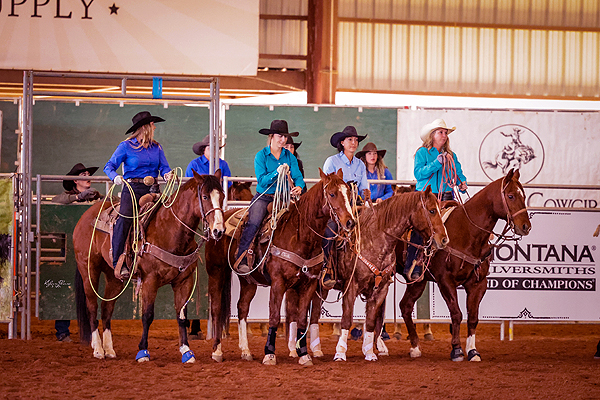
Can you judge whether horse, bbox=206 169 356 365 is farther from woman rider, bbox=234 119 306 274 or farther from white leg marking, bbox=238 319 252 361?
woman rider, bbox=234 119 306 274

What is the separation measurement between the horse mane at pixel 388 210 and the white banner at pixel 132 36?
253cm

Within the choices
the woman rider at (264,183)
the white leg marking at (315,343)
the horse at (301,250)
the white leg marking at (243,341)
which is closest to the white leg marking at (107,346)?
the horse at (301,250)

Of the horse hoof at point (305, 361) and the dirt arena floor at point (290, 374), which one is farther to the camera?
the horse hoof at point (305, 361)

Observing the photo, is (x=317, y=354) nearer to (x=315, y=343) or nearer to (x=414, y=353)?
(x=315, y=343)

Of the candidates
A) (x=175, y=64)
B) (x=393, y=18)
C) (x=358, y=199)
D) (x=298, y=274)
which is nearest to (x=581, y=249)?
(x=358, y=199)

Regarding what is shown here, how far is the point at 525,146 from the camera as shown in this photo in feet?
37.5

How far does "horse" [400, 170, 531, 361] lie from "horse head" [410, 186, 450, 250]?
563 millimetres

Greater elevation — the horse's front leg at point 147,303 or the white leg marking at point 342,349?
the horse's front leg at point 147,303

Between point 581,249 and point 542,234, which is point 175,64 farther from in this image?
point 581,249

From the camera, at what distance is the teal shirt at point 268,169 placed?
6383 mm

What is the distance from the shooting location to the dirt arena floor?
4.93m

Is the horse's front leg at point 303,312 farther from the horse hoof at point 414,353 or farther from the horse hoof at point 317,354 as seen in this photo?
the horse hoof at point 414,353

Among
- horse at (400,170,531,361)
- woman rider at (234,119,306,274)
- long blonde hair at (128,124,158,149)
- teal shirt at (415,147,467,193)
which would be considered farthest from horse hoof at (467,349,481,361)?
long blonde hair at (128,124,158,149)

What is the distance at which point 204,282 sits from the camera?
820 cm
